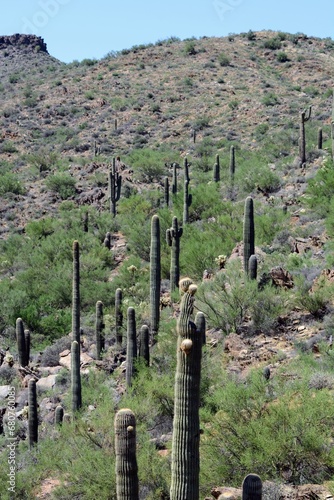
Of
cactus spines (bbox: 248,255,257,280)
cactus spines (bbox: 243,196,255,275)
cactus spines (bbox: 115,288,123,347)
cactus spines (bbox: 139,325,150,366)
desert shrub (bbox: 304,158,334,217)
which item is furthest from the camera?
desert shrub (bbox: 304,158,334,217)

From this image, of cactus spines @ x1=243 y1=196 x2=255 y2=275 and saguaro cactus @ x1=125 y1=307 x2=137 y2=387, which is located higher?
cactus spines @ x1=243 y1=196 x2=255 y2=275

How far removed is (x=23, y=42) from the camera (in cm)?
7800

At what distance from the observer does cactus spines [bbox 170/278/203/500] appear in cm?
746

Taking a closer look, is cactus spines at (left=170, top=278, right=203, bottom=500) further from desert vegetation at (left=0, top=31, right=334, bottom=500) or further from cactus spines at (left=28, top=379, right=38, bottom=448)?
cactus spines at (left=28, top=379, right=38, bottom=448)

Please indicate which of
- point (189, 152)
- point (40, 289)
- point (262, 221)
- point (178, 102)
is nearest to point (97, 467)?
point (262, 221)

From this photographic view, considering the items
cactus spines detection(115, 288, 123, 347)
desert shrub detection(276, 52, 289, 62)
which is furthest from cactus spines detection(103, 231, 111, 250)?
desert shrub detection(276, 52, 289, 62)

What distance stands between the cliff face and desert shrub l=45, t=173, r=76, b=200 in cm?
4396

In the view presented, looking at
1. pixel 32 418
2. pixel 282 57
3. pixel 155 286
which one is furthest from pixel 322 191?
pixel 282 57

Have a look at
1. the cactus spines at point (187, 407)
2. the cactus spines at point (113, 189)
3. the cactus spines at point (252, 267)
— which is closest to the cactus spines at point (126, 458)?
the cactus spines at point (187, 407)

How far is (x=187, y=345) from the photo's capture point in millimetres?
7348

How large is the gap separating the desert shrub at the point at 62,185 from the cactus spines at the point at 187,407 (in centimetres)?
3035

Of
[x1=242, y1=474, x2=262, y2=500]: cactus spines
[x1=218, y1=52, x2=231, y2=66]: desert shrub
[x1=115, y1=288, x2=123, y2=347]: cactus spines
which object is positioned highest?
[x1=218, y1=52, x2=231, y2=66]: desert shrub

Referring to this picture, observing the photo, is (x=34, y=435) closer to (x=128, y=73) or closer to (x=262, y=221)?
(x=262, y=221)

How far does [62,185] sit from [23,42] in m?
46.3
